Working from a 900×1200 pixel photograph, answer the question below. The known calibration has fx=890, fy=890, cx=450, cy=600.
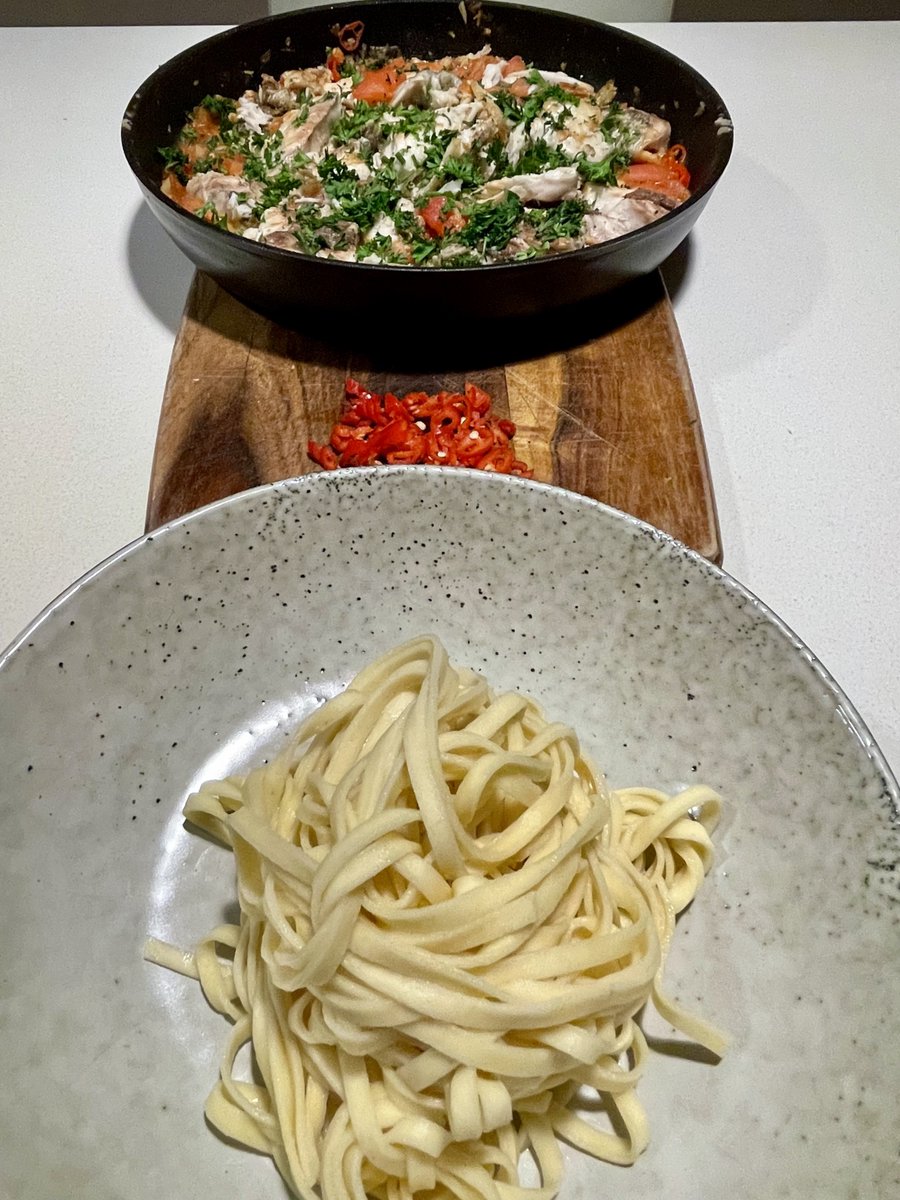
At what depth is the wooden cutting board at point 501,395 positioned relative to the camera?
137cm

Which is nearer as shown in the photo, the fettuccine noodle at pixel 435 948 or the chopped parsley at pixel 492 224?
the fettuccine noodle at pixel 435 948

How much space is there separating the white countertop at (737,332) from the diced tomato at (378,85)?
23.5 inches

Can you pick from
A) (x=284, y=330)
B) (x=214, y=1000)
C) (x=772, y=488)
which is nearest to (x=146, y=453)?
(x=284, y=330)

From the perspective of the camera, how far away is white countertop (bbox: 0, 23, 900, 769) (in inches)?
55.1

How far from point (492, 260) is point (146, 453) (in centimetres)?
75

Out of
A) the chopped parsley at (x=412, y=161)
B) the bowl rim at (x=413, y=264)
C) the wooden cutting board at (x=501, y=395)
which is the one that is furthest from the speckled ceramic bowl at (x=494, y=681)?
the chopped parsley at (x=412, y=161)

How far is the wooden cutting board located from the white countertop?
13 cm

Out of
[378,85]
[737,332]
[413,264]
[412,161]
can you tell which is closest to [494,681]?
[413,264]

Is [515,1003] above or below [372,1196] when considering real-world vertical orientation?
above

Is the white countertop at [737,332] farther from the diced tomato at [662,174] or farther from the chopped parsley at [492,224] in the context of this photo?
the chopped parsley at [492,224]

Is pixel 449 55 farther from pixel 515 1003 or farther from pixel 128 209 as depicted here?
pixel 515 1003

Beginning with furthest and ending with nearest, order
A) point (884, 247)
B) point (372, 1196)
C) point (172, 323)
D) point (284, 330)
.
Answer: point (884, 247) → point (172, 323) → point (284, 330) → point (372, 1196)

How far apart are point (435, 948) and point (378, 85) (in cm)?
207

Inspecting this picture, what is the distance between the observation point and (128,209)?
2088mm
